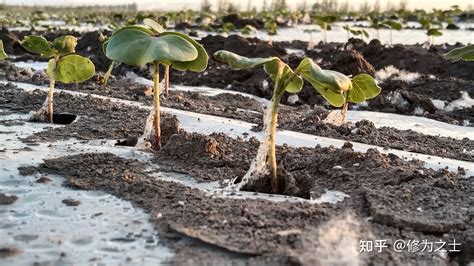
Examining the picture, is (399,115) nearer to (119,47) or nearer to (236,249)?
(119,47)

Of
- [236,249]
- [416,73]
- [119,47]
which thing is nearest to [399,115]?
[416,73]

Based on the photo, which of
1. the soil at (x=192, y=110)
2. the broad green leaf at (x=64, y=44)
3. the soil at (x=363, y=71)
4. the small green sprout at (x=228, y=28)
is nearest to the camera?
the broad green leaf at (x=64, y=44)

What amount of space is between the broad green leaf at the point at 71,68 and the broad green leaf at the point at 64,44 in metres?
0.15

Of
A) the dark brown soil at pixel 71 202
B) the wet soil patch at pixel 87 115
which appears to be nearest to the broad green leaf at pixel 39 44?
the wet soil patch at pixel 87 115

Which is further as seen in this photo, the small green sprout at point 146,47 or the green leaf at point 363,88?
the green leaf at point 363,88

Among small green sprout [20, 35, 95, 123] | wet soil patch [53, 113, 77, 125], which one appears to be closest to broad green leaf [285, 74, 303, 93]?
small green sprout [20, 35, 95, 123]

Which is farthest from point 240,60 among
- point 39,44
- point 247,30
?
point 247,30

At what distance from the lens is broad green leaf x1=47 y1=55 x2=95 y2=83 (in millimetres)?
4746

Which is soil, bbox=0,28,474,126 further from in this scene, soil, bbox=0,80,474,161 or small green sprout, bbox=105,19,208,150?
small green sprout, bbox=105,19,208,150

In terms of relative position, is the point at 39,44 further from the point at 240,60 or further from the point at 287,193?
the point at 287,193

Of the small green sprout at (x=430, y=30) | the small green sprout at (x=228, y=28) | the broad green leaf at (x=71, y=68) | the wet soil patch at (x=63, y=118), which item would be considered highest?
the broad green leaf at (x=71, y=68)

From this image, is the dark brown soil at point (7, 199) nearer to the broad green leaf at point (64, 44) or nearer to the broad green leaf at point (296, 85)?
the broad green leaf at point (296, 85)

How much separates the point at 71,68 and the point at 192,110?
1.56m
